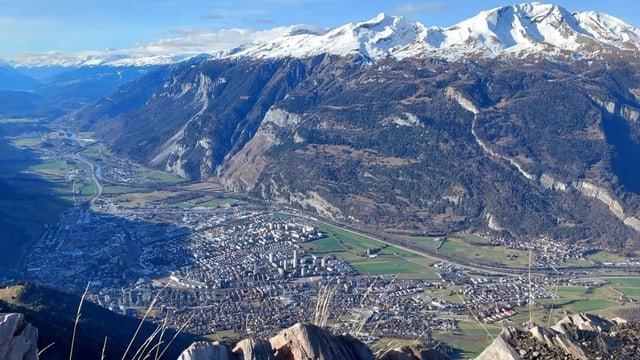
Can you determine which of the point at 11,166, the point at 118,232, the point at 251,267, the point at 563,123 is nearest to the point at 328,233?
the point at 251,267

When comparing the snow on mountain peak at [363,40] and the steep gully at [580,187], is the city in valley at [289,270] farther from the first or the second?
the snow on mountain peak at [363,40]

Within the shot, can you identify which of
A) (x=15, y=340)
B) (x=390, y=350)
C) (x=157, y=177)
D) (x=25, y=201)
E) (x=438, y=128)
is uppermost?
(x=15, y=340)

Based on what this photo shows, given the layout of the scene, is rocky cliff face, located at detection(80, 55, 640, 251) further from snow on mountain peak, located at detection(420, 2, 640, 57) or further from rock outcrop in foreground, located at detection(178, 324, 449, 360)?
rock outcrop in foreground, located at detection(178, 324, 449, 360)

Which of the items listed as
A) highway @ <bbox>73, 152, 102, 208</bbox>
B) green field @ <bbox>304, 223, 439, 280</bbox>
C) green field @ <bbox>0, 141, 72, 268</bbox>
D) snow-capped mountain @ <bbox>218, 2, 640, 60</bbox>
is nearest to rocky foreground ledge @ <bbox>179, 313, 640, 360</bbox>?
green field @ <bbox>304, 223, 439, 280</bbox>

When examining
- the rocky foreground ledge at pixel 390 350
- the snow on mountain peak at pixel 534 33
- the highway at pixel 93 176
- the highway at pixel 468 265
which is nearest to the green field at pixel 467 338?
the highway at pixel 468 265

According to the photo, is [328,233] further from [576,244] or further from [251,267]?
[576,244]

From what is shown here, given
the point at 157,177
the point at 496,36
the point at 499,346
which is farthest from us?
the point at 496,36

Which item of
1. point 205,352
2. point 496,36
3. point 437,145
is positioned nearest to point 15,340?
point 205,352

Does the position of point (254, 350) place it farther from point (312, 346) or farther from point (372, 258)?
point (372, 258)

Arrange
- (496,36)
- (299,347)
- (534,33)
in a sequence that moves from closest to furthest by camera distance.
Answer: (299,347) < (496,36) < (534,33)
